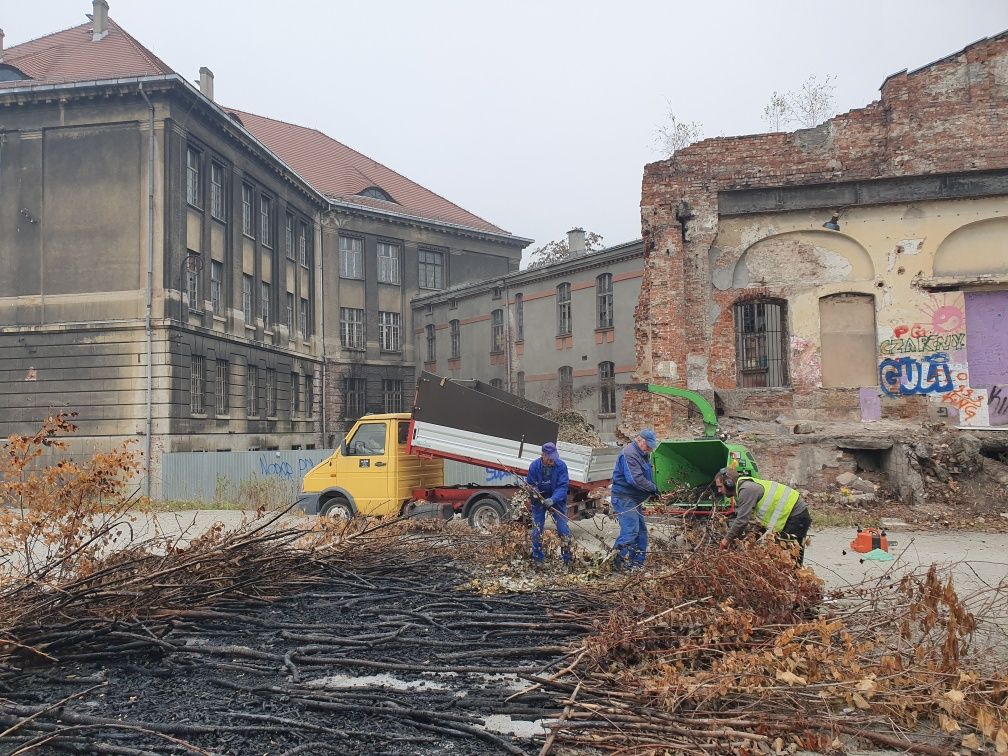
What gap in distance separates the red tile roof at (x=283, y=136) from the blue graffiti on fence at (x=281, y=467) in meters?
12.3

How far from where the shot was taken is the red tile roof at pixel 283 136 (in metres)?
24.9

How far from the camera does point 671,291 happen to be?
637 inches

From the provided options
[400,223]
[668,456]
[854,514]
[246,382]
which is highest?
[400,223]

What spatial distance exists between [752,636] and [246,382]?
86.0ft

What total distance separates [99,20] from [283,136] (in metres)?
13.4

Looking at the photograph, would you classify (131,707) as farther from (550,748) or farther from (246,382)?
(246,382)

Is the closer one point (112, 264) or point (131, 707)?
point (131, 707)

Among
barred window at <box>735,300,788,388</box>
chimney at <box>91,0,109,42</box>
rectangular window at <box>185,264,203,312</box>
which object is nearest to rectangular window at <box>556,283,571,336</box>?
rectangular window at <box>185,264,203,312</box>

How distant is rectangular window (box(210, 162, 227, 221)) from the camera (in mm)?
27266

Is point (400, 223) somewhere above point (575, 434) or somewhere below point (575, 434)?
above

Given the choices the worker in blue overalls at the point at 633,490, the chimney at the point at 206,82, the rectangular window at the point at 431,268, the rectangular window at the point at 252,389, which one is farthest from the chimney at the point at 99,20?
the worker in blue overalls at the point at 633,490

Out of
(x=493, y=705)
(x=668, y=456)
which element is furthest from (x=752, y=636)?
(x=668, y=456)

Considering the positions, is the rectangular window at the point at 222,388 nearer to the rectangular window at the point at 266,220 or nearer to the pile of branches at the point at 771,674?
the rectangular window at the point at 266,220

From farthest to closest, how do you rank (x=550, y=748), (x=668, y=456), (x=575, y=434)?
(x=575, y=434) < (x=668, y=456) < (x=550, y=748)
